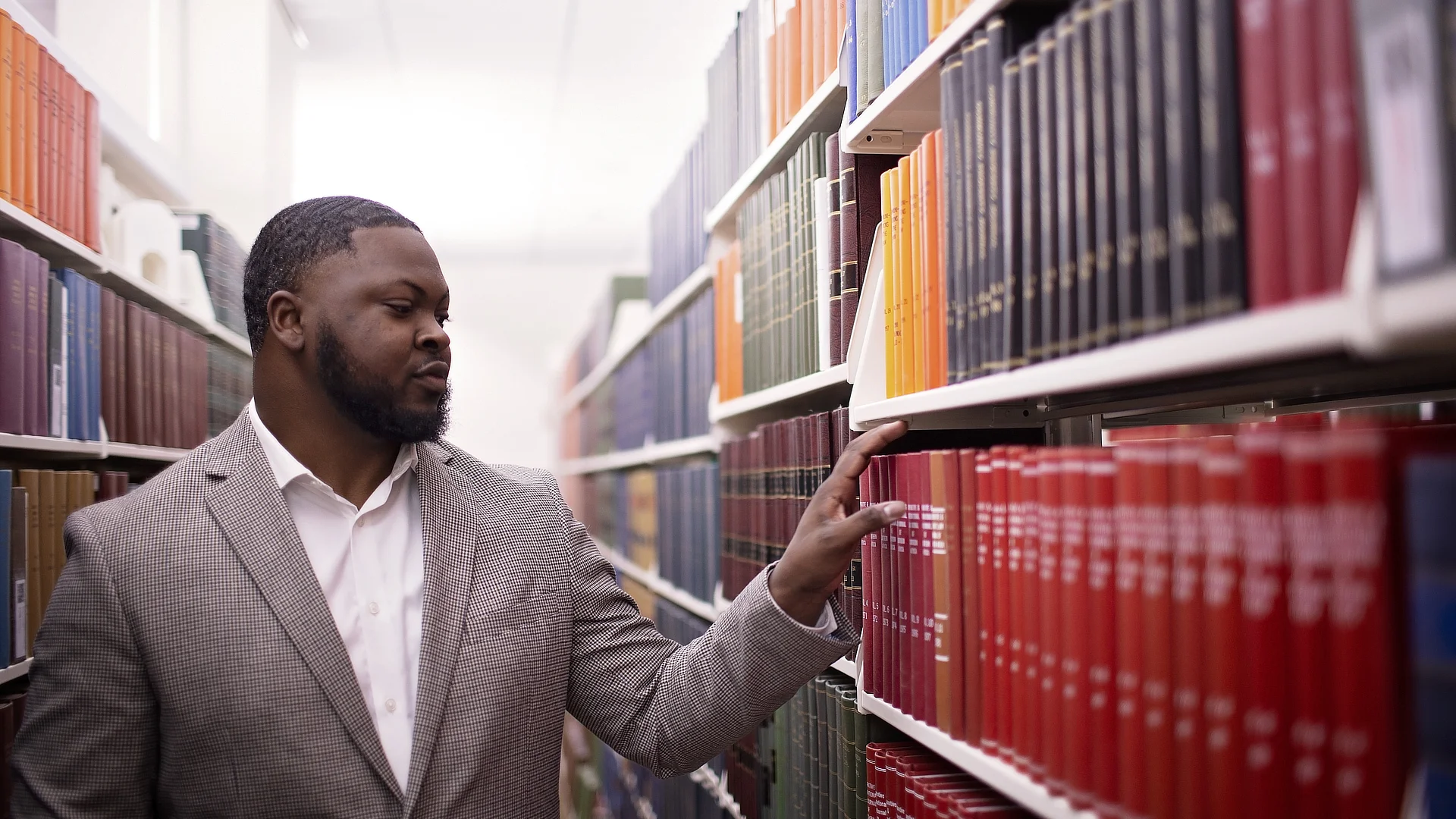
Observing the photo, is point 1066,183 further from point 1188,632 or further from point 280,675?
point 280,675

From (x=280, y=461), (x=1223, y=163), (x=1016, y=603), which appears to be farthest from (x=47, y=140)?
(x=1223, y=163)

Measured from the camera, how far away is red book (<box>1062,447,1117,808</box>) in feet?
2.60

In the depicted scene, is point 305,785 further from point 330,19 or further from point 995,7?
point 330,19

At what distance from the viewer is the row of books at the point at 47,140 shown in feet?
5.85

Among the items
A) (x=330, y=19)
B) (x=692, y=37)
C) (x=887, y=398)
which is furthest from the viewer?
(x=692, y=37)

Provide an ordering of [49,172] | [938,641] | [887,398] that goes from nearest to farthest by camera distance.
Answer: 1. [938,641]
2. [887,398]
3. [49,172]

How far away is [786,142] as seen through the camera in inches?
71.0

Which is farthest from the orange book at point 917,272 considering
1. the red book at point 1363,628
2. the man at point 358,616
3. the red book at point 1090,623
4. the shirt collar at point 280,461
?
the shirt collar at point 280,461

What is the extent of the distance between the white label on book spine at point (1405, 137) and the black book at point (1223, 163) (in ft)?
0.38

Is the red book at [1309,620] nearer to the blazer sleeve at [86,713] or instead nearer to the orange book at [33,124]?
the blazer sleeve at [86,713]

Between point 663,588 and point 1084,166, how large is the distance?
2.63 metres

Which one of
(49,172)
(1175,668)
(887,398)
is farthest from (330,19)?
(1175,668)

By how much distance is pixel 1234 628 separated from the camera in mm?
667

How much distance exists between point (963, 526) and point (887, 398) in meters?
0.29
